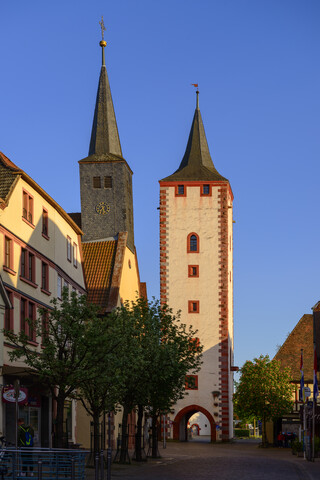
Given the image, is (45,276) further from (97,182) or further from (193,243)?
(193,243)

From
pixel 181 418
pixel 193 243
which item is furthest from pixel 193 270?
pixel 181 418

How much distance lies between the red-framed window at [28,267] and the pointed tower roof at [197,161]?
140ft

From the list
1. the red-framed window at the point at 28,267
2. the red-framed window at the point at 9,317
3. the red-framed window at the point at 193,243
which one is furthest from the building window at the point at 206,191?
the red-framed window at the point at 9,317

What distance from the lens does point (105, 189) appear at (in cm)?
7375

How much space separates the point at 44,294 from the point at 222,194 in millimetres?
40749

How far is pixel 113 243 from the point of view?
69.8 m

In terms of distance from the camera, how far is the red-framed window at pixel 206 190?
277ft

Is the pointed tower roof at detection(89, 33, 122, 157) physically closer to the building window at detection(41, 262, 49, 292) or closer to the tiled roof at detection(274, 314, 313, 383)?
the tiled roof at detection(274, 314, 313, 383)

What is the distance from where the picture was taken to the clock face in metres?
72.9

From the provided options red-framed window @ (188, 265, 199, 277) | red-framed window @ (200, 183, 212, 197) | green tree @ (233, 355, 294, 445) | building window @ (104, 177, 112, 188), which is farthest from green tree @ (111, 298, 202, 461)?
red-framed window @ (200, 183, 212, 197)

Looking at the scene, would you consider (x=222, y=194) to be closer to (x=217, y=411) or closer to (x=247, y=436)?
(x=217, y=411)

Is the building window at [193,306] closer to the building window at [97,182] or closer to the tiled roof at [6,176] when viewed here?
the building window at [97,182]

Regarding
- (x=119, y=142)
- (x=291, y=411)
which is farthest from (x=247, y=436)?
(x=119, y=142)

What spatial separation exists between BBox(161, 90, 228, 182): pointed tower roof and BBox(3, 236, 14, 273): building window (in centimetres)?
4627
